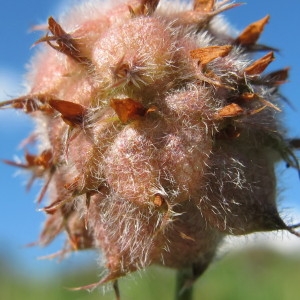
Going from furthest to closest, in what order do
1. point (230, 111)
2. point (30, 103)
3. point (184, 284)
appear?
point (184, 284) < point (30, 103) < point (230, 111)

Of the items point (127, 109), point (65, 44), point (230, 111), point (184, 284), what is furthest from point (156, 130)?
point (184, 284)

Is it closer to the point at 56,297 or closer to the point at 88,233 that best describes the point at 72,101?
the point at 88,233

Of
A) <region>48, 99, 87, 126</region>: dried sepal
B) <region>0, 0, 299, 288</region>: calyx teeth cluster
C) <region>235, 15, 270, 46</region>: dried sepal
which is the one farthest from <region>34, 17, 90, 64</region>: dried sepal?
<region>235, 15, 270, 46</region>: dried sepal

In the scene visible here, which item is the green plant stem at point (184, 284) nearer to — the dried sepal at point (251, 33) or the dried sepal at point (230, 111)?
the dried sepal at point (230, 111)

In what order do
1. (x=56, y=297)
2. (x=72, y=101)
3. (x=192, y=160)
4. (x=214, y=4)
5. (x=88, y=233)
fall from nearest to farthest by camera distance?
(x=192, y=160) < (x=72, y=101) < (x=214, y=4) < (x=88, y=233) < (x=56, y=297)

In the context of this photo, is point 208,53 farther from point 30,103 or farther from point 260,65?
point 30,103

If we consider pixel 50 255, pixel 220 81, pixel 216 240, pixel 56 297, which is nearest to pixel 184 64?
pixel 220 81

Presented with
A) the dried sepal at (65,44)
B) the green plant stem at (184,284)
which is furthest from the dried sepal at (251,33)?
the green plant stem at (184,284)
